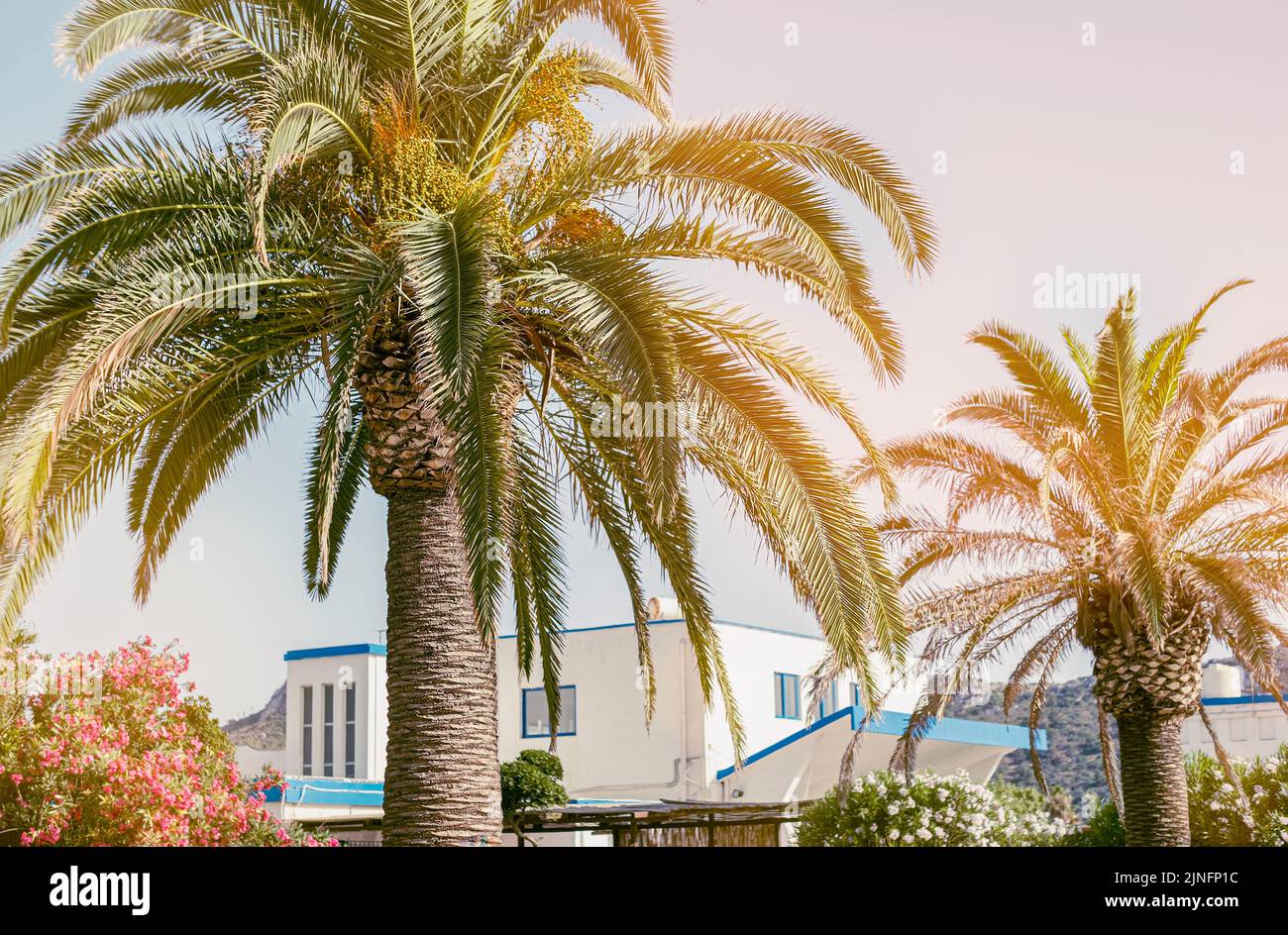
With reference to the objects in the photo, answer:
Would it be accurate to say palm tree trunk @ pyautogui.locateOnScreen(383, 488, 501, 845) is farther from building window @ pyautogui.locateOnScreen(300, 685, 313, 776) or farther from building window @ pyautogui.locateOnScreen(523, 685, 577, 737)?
building window @ pyautogui.locateOnScreen(300, 685, 313, 776)

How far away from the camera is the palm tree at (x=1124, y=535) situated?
15.7 meters

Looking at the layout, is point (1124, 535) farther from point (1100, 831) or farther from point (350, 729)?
point (350, 729)

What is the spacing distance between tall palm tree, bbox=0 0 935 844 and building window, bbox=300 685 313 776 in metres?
24.2

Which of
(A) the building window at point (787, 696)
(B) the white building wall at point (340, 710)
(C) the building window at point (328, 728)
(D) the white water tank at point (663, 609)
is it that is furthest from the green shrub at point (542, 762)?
(C) the building window at point (328, 728)

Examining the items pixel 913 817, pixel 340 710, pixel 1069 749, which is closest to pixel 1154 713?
pixel 913 817

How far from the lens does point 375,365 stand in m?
10.6

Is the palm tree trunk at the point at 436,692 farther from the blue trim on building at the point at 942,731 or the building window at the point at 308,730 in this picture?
the building window at the point at 308,730

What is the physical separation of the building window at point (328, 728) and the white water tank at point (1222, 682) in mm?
24269

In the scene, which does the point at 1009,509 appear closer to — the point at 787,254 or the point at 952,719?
the point at 787,254

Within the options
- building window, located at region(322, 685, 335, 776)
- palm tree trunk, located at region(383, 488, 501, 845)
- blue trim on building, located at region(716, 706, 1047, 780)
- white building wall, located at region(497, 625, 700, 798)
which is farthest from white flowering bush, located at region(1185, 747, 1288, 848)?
building window, located at region(322, 685, 335, 776)

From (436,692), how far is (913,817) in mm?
10116

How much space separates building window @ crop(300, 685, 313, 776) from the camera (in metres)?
35.1
